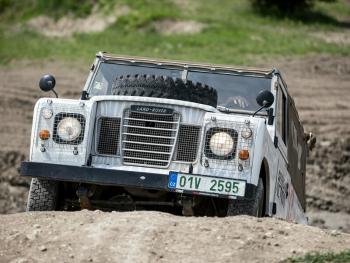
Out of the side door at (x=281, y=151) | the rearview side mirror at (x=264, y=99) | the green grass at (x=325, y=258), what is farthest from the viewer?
the side door at (x=281, y=151)

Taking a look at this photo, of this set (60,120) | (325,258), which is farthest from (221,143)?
(325,258)

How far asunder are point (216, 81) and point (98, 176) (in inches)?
83.6

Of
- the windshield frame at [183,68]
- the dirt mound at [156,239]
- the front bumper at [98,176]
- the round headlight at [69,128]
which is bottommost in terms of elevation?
the dirt mound at [156,239]

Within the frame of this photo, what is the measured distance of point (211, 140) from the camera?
1046 cm

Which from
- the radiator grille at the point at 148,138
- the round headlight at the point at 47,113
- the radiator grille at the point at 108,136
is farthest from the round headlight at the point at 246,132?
the round headlight at the point at 47,113

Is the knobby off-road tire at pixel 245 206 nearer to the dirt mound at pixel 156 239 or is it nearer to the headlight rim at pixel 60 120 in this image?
the dirt mound at pixel 156 239

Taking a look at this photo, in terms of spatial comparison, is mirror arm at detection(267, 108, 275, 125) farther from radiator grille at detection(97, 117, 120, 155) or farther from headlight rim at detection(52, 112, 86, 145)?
headlight rim at detection(52, 112, 86, 145)

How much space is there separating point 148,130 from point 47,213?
4.22 ft

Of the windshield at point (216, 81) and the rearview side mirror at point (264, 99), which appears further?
the windshield at point (216, 81)

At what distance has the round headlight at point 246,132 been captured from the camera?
1034 centimetres

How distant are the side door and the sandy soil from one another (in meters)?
8.59

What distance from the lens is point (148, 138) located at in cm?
1064

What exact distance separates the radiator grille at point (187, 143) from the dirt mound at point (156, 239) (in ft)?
3.87

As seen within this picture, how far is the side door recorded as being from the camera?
11.6 m
